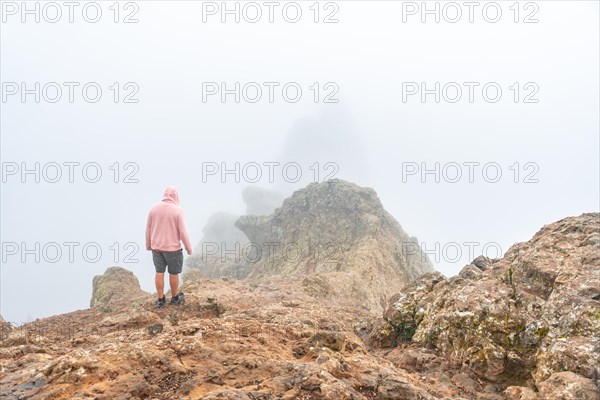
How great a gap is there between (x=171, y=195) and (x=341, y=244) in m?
31.2

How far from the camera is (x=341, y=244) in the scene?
43250 millimetres

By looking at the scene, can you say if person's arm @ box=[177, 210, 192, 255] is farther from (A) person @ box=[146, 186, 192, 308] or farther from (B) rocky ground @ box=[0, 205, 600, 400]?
(B) rocky ground @ box=[0, 205, 600, 400]

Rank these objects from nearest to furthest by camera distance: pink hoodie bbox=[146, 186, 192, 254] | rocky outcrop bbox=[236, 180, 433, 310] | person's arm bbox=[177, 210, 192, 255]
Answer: pink hoodie bbox=[146, 186, 192, 254] < person's arm bbox=[177, 210, 192, 255] < rocky outcrop bbox=[236, 180, 433, 310]

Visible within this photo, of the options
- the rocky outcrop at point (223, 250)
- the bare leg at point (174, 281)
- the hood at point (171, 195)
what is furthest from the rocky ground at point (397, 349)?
the rocky outcrop at point (223, 250)

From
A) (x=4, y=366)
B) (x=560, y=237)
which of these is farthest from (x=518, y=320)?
(x=4, y=366)

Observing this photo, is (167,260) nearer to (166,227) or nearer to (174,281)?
(174,281)

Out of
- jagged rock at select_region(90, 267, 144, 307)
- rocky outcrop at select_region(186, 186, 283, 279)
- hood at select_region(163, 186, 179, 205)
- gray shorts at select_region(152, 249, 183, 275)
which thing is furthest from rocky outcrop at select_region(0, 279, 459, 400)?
rocky outcrop at select_region(186, 186, 283, 279)

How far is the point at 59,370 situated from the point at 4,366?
1575mm

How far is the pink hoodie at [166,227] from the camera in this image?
13.6 m

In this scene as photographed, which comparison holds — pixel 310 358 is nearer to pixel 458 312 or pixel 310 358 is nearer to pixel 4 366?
pixel 458 312

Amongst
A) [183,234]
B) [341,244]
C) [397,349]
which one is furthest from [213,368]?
[341,244]

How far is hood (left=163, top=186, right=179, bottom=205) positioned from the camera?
13.9 m

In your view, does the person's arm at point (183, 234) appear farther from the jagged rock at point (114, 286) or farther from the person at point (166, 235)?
the jagged rock at point (114, 286)

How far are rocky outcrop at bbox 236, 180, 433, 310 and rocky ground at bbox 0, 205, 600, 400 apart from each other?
1893cm
